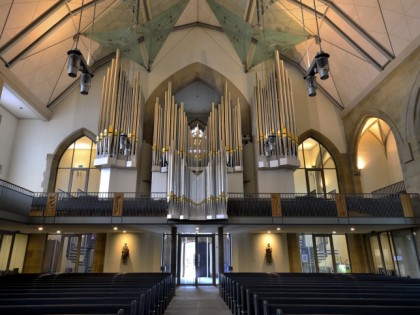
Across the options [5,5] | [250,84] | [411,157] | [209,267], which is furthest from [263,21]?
[209,267]

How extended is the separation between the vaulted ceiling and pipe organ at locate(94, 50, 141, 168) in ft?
5.14

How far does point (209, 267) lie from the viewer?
562 inches

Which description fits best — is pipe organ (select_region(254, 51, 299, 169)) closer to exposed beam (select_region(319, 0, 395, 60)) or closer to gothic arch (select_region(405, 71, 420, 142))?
exposed beam (select_region(319, 0, 395, 60))

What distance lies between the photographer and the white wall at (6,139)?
14258mm

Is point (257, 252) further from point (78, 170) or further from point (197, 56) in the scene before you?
point (197, 56)

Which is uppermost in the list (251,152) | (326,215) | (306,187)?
(251,152)

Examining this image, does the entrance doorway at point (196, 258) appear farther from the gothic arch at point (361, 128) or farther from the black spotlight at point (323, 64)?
the black spotlight at point (323, 64)

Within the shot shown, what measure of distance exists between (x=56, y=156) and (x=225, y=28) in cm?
1072

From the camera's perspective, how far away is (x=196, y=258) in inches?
557

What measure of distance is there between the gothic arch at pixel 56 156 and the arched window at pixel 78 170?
0.84 ft

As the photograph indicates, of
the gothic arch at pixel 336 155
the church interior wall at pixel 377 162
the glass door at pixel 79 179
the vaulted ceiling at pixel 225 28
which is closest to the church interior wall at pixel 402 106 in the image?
the vaulted ceiling at pixel 225 28

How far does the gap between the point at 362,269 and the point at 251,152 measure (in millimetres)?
7548

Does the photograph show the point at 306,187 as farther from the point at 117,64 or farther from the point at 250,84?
the point at 117,64

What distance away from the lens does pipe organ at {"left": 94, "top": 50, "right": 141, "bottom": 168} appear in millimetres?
12812
